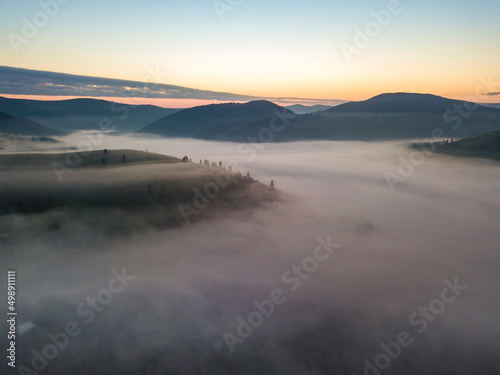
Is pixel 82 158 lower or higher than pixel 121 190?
higher

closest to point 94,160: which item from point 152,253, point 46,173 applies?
point 46,173

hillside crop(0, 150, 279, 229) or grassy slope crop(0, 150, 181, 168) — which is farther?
grassy slope crop(0, 150, 181, 168)

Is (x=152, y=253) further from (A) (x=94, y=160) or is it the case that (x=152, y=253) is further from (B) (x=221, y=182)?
(A) (x=94, y=160)

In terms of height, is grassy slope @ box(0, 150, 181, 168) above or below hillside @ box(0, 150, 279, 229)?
above

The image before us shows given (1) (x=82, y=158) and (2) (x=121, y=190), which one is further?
(1) (x=82, y=158)

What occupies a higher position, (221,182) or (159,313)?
(221,182)

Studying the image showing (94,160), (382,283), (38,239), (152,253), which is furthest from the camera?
(94,160)

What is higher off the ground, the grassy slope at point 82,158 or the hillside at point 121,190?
the grassy slope at point 82,158

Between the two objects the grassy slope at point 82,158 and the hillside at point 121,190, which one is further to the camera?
the grassy slope at point 82,158
